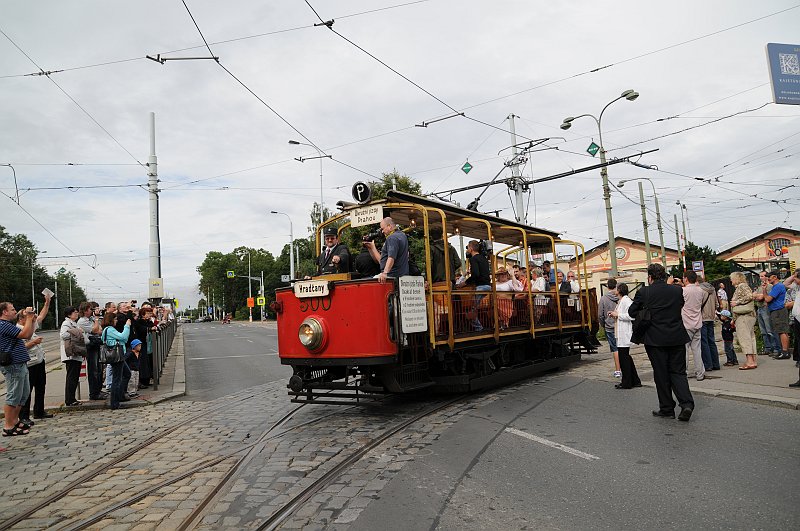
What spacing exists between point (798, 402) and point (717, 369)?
11.9 ft

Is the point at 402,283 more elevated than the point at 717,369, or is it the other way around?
the point at 402,283

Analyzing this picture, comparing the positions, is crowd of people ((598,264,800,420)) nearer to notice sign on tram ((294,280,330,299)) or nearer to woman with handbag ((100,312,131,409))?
notice sign on tram ((294,280,330,299))

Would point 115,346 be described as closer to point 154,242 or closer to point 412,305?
point 412,305

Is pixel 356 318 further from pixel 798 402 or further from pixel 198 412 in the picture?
pixel 798 402

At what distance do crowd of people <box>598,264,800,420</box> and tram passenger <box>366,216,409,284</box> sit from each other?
3.01 metres

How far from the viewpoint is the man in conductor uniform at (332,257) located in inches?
318

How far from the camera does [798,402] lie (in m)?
6.98

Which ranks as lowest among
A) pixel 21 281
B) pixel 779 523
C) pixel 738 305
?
pixel 779 523

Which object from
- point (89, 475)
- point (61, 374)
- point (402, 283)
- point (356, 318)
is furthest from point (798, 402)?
point (61, 374)

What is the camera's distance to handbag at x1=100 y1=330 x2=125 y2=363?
9438 millimetres

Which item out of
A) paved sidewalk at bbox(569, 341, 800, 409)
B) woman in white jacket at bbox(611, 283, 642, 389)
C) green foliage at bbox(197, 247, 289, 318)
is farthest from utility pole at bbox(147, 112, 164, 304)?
green foliage at bbox(197, 247, 289, 318)

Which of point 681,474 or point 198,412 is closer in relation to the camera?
point 681,474

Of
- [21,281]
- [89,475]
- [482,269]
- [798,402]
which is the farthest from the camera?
[21,281]

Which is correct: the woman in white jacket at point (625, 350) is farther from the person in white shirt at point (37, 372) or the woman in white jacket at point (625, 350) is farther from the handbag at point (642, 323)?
the person in white shirt at point (37, 372)
